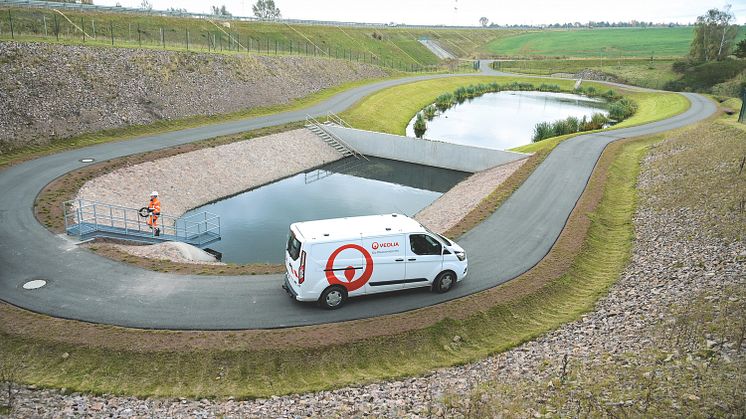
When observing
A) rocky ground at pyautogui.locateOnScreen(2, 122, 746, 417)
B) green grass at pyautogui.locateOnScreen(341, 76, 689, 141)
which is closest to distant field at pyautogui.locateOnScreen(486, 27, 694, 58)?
green grass at pyautogui.locateOnScreen(341, 76, 689, 141)

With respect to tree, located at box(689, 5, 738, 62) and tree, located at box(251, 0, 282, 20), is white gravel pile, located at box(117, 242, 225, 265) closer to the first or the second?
tree, located at box(689, 5, 738, 62)

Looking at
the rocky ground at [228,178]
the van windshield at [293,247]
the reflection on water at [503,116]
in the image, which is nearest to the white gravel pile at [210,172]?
the rocky ground at [228,178]

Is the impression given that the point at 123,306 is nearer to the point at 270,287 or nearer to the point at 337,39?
the point at 270,287

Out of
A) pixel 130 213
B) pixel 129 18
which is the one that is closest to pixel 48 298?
pixel 130 213

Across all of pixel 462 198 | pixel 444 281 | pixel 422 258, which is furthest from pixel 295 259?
pixel 462 198

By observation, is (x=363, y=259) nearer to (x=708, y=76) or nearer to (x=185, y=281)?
(x=185, y=281)

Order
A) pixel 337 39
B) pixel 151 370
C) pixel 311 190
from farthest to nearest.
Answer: pixel 337 39 → pixel 311 190 → pixel 151 370
